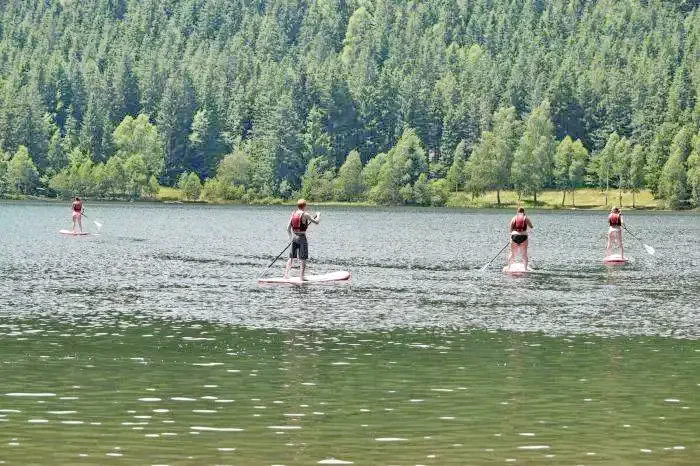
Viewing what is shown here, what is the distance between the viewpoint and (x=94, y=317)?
121ft

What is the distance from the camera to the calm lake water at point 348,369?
66.0ft

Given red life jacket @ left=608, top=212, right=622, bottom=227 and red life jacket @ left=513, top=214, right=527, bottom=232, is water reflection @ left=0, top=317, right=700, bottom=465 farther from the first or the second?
red life jacket @ left=608, top=212, right=622, bottom=227

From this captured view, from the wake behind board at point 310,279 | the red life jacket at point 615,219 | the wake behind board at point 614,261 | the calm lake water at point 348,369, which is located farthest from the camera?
the red life jacket at point 615,219

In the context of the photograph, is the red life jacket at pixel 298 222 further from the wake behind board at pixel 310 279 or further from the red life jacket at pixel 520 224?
the red life jacket at pixel 520 224

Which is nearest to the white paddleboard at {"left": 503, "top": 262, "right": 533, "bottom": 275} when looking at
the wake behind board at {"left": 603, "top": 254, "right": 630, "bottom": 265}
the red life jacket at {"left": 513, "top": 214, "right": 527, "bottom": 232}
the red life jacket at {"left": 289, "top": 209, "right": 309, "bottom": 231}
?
the red life jacket at {"left": 513, "top": 214, "right": 527, "bottom": 232}

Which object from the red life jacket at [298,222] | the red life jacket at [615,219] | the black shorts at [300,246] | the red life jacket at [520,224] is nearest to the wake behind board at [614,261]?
the red life jacket at [615,219]

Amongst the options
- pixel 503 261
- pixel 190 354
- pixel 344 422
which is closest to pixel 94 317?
pixel 190 354

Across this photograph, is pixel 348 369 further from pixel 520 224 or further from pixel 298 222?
pixel 520 224

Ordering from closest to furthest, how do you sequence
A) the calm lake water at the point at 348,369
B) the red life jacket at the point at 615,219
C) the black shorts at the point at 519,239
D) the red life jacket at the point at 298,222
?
the calm lake water at the point at 348,369, the red life jacket at the point at 298,222, the black shorts at the point at 519,239, the red life jacket at the point at 615,219

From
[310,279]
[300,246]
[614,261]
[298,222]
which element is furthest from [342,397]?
[614,261]

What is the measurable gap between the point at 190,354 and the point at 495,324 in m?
10.3

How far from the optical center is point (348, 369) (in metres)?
27.5

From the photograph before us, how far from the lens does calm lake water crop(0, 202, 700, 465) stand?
20.1m

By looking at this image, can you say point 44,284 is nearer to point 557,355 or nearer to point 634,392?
point 557,355
